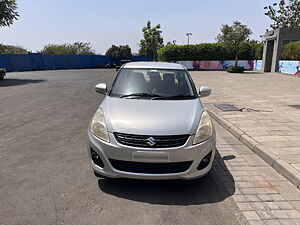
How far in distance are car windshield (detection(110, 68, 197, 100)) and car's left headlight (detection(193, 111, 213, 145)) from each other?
2.34ft

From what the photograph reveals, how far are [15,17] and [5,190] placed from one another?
21870mm

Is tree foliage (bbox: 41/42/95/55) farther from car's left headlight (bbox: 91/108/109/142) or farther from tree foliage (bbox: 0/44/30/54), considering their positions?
car's left headlight (bbox: 91/108/109/142)

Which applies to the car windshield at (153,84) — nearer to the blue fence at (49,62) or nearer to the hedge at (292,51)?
the hedge at (292,51)

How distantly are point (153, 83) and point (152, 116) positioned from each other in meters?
1.20

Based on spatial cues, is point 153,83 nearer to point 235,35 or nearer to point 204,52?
point 235,35

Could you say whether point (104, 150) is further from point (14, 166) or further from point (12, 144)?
point (12, 144)

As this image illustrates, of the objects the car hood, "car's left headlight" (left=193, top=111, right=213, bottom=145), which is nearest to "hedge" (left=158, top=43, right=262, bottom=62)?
the car hood

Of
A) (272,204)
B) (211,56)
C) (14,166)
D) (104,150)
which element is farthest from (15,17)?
(211,56)

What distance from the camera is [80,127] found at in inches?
229

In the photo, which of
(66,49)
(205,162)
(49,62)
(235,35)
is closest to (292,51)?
(235,35)

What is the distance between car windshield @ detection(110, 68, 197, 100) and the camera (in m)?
3.79

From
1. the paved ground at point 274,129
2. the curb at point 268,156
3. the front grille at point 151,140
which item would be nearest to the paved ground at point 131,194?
the curb at point 268,156

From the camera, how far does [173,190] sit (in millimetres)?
3055

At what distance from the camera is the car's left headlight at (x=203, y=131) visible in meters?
2.88
